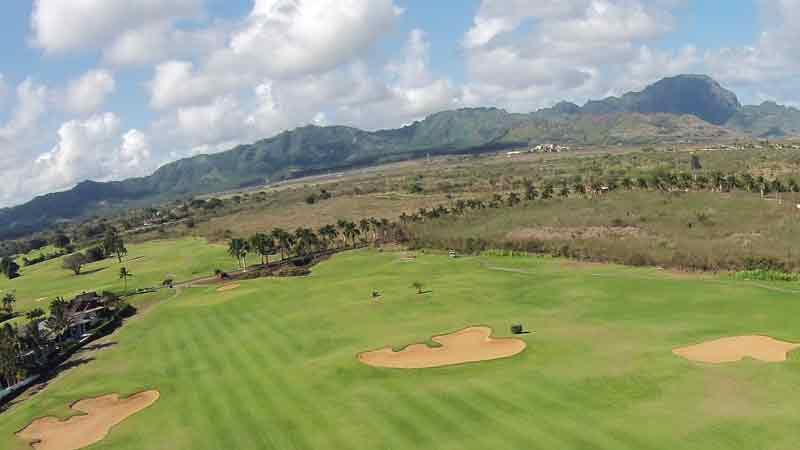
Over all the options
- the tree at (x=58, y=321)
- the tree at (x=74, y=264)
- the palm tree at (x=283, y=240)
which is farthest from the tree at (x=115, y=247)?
the tree at (x=58, y=321)

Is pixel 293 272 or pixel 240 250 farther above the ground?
pixel 240 250

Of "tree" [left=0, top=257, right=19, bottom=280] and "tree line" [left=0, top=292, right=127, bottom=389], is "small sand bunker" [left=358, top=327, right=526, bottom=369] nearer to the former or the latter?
"tree line" [left=0, top=292, right=127, bottom=389]

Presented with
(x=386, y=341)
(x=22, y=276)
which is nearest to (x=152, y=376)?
(x=386, y=341)

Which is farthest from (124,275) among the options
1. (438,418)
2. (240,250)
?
(438,418)

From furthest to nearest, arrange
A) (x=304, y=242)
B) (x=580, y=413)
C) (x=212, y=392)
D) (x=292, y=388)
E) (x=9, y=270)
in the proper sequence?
(x=9, y=270)
(x=304, y=242)
(x=212, y=392)
(x=292, y=388)
(x=580, y=413)

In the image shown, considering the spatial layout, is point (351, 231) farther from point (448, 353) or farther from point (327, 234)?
point (448, 353)

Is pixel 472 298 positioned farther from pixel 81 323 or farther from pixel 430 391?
pixel 81 323

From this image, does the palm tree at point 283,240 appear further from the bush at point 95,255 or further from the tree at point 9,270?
the tree at point 9,270
